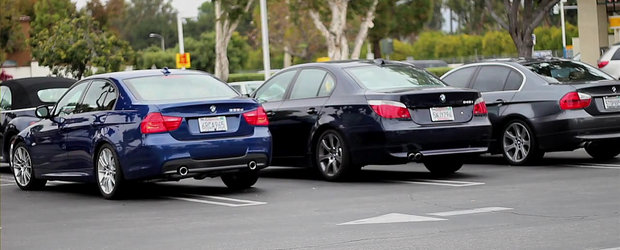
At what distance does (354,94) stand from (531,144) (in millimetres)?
2732

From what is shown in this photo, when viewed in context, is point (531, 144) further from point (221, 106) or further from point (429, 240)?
point (429, 240)

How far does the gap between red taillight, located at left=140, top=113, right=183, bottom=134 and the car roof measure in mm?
6927

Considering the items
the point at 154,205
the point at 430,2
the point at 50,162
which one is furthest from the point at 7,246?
the point at 430,2

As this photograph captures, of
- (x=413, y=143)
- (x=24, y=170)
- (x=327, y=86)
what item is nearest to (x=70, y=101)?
(x=24, y=170)

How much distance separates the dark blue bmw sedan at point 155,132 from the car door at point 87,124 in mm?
11

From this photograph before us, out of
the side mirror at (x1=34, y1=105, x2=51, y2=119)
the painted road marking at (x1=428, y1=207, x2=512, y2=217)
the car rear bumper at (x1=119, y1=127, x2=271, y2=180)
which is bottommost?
the painted road marking at (x1=428, y1=207, x2=512, y2=217)

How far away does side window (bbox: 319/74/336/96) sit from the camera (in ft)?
47.8

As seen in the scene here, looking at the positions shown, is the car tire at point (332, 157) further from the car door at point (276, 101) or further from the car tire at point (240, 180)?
the car tire at point (240, 180)

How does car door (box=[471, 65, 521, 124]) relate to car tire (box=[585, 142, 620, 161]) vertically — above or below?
above

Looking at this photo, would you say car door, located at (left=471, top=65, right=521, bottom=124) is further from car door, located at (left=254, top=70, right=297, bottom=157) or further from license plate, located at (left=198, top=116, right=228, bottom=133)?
license plate, located at (left=198, top=116, right=228, bottom=133)

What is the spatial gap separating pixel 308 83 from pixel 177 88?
2095 millimetres

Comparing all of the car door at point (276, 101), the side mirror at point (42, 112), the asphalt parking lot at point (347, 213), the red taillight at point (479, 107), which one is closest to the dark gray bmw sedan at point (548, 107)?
the asphalt parking lot at point (347, 213)

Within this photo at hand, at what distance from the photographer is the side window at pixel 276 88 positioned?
15.6 metres

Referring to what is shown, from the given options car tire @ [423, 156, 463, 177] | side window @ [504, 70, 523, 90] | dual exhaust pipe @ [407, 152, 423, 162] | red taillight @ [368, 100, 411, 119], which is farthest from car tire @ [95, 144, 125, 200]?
side window @ [504, 70, 523, 90]
